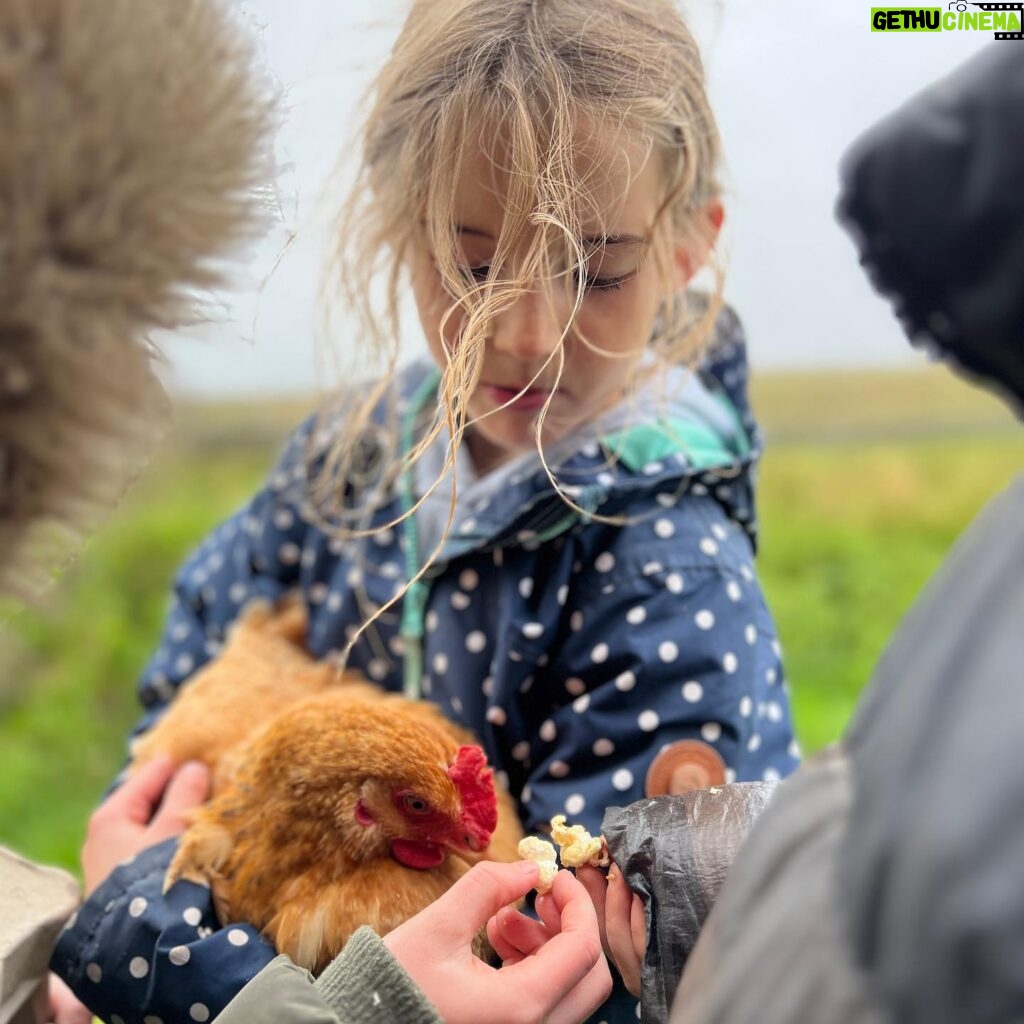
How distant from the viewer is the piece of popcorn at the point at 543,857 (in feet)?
3.05

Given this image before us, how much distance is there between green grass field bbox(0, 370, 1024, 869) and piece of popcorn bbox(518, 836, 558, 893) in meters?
1.48

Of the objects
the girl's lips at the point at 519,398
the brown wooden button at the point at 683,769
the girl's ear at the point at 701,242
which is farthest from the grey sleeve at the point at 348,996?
the girl's ear at the point at 701,242

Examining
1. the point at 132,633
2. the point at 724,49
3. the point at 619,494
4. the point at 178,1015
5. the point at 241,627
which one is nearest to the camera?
the point at 178,1015

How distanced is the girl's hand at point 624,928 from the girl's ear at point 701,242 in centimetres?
70

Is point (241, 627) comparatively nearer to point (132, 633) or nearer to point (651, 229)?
point (651, 229)

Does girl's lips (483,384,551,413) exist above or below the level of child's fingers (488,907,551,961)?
above

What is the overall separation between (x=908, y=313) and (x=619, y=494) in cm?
67

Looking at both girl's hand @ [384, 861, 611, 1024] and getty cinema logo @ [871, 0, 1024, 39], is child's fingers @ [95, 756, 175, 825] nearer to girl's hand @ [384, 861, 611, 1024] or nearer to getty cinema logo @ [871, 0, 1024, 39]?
girl's hand @ [384, 861, 611, 1024]

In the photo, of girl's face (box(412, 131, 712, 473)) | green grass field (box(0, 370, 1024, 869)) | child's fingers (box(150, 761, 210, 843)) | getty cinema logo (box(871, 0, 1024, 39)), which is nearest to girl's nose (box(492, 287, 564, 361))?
girl's face (box(412, 131, 712, 473))

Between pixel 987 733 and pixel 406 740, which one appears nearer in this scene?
pixel 987 733

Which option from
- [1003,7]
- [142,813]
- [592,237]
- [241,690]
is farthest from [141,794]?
[1003,7]

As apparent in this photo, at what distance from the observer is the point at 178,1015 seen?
3.34 ft

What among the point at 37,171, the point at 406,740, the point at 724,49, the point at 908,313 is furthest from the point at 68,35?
the point at 724,49

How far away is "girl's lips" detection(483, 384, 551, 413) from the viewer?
3.89 ft
